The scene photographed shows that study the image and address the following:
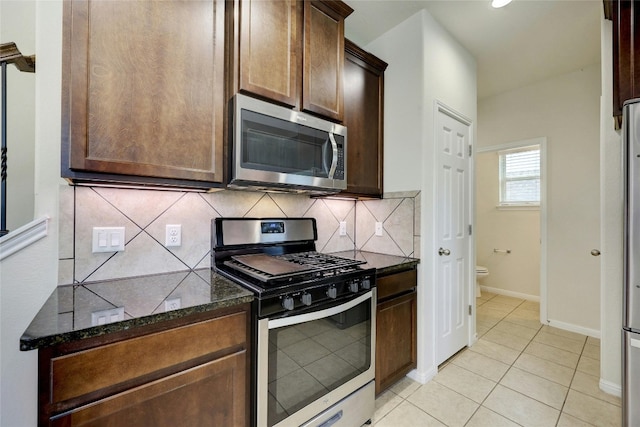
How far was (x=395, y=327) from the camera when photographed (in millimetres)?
1781

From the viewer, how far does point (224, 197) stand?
1.64m

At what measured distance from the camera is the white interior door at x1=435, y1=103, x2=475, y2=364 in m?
2.08

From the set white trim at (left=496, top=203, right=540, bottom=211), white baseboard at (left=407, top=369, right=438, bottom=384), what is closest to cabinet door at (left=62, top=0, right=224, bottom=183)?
white baseboard at (left=407, top=369, right=438, bottom=384)

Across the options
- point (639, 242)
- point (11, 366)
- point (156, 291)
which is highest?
point (639, 242)

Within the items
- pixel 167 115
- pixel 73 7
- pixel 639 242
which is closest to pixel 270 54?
pixel 167 115

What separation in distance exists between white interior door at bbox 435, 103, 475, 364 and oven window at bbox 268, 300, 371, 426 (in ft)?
2.90

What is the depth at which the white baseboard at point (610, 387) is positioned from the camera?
5.85ft

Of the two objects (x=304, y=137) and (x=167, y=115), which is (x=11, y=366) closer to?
(x=167, y=115)

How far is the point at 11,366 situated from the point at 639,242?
2.55m

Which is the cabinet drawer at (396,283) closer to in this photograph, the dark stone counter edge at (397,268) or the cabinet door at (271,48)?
the dark stone counter edge at (397,268)

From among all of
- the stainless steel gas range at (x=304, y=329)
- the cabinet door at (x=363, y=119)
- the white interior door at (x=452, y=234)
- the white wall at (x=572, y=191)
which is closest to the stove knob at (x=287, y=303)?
the stainless steel gas range at (x=304, y=329)

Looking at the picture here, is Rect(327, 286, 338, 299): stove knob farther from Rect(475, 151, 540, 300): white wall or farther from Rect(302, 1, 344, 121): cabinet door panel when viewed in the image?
Rect(475, 151, 540, 300): white wall

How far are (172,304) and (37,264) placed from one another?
662 mm

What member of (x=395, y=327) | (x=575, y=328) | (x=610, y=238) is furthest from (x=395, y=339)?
(x=575, y=328)
